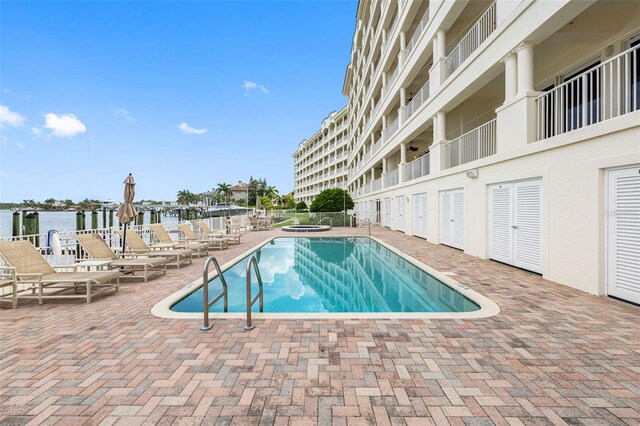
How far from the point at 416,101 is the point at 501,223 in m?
9.51

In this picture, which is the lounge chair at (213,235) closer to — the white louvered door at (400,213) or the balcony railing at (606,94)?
the white louvered door at (400,213)

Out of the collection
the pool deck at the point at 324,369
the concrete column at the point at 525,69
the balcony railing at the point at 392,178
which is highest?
the concrete column at the point at 525,69

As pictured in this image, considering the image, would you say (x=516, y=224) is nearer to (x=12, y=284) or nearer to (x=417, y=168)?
(x=417, y=168)

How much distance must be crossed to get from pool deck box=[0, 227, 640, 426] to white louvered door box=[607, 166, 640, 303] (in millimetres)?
472

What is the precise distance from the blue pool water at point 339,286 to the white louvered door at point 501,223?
94.6 inches

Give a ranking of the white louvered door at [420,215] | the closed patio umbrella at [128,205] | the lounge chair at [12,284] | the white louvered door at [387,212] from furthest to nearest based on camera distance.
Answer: the white louvered door at [387,212] < the white louvered door at [420,215] < the closed patio umbrella at [128,205] < the lounge chair at [12,284]

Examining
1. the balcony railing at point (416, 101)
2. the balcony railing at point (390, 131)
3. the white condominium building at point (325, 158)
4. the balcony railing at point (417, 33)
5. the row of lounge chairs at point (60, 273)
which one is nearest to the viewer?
the row of lounge chairs at point (60, 273)

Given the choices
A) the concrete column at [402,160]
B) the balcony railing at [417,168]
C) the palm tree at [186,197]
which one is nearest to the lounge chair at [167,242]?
the balcony railing at [417,168]

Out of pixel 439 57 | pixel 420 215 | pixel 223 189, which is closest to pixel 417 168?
pixel 420 215

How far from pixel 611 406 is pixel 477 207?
7424mm

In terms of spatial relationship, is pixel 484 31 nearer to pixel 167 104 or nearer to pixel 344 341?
pixel 344 341

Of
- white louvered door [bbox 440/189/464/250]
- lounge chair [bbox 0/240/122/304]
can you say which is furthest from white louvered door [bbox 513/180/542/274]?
lounge chair [bbox 0/240/122/304]

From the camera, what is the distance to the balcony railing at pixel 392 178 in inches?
724

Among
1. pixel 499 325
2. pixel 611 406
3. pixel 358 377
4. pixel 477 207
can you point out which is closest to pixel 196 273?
pixel 358 377
